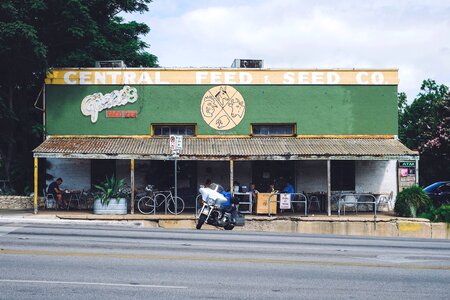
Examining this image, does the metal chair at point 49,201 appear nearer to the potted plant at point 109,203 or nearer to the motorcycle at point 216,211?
the potted plant at point 109,203

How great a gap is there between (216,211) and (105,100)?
945cm

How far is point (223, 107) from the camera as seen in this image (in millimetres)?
25562

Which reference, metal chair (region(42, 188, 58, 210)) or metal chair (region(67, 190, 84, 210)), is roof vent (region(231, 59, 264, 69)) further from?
metal chair (region(42, 188, 58, 210))

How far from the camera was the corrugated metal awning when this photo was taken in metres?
22.8

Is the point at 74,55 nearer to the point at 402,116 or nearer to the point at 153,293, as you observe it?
the point at 153,293

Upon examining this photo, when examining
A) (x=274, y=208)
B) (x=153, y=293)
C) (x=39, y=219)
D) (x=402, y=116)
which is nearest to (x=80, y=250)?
(x=153, y=293)

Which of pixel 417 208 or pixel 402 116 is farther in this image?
pixel 402 116

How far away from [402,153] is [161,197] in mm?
9908

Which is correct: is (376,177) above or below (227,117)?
below

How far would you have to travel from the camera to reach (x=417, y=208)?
22.9m

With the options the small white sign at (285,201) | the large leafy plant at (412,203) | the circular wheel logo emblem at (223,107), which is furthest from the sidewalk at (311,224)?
the circular wheel logo emblem at (223,107)

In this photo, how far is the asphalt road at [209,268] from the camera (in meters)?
8.33

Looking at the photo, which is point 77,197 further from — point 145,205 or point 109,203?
point 145,205

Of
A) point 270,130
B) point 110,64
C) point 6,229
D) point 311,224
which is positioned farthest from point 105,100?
point 6,229
